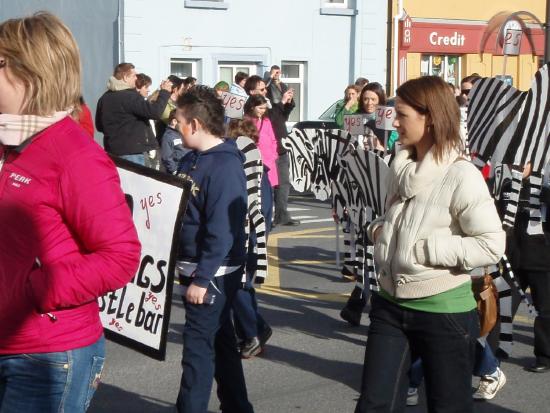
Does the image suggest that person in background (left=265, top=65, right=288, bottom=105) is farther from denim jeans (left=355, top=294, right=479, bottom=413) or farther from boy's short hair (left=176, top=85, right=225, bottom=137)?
denim jeans (left=355, top=294, right=479, bottom=413)

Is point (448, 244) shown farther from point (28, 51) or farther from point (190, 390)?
point (28, 51)

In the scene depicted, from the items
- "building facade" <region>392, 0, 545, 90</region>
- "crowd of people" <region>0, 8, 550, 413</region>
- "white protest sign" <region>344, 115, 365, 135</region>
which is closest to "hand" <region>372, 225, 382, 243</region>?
"crowd of people" <region>0, 8, 550, 413</region>

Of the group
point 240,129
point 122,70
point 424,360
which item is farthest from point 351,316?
point 122,70

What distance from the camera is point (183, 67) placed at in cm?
2469

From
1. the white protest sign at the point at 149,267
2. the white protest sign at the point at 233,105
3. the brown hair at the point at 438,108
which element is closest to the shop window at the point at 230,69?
the white protest sign at the point at 233,105

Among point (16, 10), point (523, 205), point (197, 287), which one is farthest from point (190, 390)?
point (16, 10)

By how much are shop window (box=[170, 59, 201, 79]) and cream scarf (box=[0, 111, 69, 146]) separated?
21776 mm

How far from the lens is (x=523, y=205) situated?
263 inches

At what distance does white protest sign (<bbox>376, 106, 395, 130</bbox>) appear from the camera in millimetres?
8703

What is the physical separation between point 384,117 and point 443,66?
70.3ft

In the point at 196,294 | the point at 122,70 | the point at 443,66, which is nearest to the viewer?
the point at 196,294

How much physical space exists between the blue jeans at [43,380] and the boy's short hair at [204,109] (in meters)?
2.31

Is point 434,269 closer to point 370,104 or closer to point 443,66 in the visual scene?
point 370,104

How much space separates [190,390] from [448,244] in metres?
1.52
